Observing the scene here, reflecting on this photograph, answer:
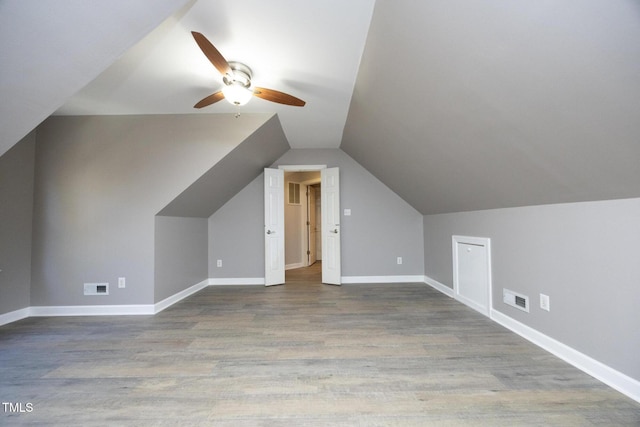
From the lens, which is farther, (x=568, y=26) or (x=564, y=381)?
(x=564, y=381)

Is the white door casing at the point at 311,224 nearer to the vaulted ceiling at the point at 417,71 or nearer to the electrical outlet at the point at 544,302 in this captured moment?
the vaulted ceiling at the point at 417,71

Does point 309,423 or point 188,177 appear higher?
point 188,177

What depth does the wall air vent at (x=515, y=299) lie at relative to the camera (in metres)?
2.28

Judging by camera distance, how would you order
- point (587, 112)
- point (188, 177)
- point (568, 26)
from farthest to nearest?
1. point (188, 177)
2. point (587, 112)
3. point (568, 26)

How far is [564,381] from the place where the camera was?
5.42 ft

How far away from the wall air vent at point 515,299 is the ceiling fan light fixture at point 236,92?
9.56 ft

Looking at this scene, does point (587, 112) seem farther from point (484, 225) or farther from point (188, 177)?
point (188, 177)

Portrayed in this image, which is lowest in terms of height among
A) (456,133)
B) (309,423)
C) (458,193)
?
(309,423)

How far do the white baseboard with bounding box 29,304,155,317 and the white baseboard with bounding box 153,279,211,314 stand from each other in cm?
7

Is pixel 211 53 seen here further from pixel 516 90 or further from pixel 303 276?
Result: pixel 303 276

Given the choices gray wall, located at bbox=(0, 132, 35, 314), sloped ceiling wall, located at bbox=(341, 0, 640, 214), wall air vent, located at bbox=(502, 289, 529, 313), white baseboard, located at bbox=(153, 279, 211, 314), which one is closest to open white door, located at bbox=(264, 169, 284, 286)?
white baseboard, located at bbox=(153, 279, 211, 314)

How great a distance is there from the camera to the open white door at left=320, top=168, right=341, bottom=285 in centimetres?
438

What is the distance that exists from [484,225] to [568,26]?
83.5 inches

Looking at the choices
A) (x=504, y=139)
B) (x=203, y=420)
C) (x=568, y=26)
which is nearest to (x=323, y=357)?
(x=203, y=420)
